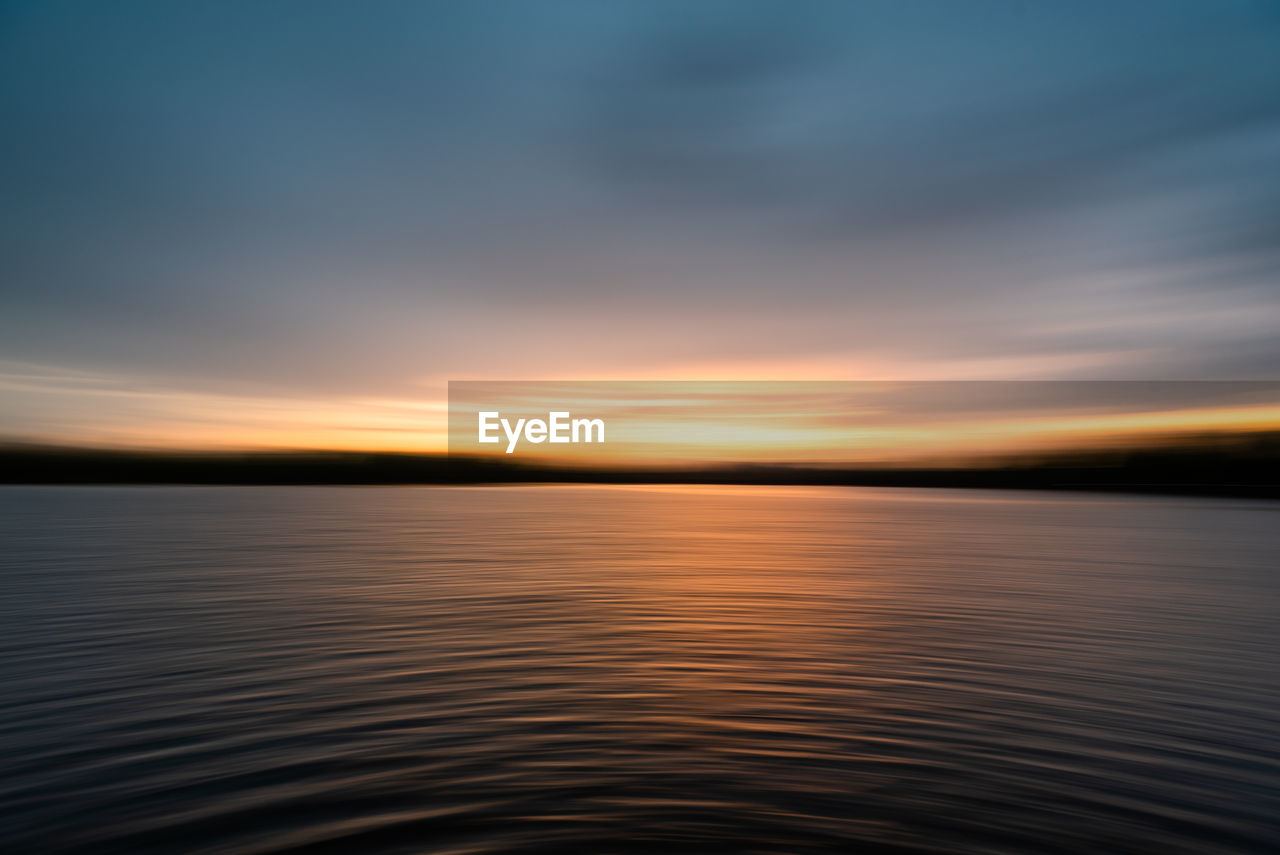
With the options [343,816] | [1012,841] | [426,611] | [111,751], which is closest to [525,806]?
[343,816]

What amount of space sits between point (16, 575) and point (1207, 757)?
92.3ft

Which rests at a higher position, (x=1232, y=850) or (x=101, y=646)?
(x=101, y=646)

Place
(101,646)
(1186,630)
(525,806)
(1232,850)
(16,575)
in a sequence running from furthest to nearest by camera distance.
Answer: (16,575)
(1186,630)
(101,646)
(525,806)
(1232,850)

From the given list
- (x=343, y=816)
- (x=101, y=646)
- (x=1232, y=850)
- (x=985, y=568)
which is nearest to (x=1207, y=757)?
(x=1232, y=850)

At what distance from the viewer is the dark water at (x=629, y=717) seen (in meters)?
6.62

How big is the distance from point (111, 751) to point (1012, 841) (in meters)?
8.56

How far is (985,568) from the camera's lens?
28891 millimetres

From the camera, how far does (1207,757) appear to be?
28.2 ft

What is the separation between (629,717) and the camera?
981 centimetres

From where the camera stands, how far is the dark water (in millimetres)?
6621

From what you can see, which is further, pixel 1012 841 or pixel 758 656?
pixel 758 656

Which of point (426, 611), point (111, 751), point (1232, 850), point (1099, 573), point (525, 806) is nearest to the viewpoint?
point (1232, 850)

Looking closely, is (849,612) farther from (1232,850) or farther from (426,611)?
(1232,850)

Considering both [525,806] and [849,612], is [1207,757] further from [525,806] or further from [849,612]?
[849,612]
